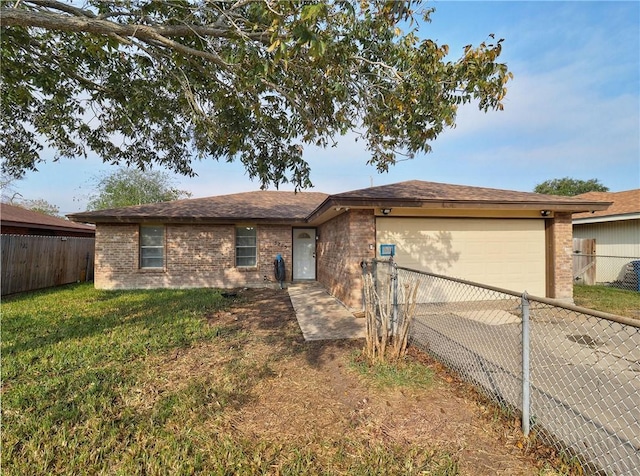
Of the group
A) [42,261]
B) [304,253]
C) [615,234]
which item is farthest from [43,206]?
[615,234]

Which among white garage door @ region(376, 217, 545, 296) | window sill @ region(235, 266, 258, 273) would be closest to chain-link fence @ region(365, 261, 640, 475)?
white garage door @ region(376, 217, 545, 296)

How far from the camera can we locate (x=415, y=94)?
446 centimetres

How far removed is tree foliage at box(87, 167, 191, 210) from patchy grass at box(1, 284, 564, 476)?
28272 mm

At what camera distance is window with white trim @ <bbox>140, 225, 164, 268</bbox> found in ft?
37.5

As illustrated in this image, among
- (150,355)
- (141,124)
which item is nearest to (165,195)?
(141,124)

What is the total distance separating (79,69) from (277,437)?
7295 millimetres

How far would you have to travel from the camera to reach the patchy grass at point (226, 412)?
2434 mm

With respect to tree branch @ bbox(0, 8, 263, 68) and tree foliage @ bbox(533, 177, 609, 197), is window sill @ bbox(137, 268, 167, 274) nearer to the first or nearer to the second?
tree branch @ bbox(0, 8, 263, 68)

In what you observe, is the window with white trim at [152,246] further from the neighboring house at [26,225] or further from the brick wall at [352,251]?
the brick wall at [352,251]

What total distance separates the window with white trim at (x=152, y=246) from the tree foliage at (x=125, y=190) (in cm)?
2133

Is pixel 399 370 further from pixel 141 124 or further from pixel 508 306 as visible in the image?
pixel 141 124

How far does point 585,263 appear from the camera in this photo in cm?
1282

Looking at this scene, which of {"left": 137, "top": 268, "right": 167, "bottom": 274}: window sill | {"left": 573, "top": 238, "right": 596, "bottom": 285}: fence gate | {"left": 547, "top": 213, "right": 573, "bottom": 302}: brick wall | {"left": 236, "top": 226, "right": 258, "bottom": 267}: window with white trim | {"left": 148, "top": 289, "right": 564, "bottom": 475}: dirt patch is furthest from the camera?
{"left": 573, "top": 238, "right": 596, "bottom": 285}: fence gate

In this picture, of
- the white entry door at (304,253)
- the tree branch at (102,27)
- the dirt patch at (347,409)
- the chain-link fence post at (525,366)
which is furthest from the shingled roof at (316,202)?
the chain-link fence post at (525,366)
